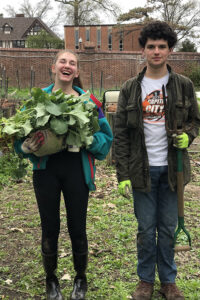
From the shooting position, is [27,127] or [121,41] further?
[121,41]

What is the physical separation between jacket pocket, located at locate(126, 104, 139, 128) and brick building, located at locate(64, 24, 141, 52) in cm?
3821

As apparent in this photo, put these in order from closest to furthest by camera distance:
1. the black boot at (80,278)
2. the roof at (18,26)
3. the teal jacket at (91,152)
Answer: the teal jacket at (91,152)
the black boot at (80,278)
the roof at (18,26)

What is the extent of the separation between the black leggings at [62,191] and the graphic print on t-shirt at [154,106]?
59cm

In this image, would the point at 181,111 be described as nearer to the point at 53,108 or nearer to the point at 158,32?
the point at 158,32

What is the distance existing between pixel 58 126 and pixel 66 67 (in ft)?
1.79

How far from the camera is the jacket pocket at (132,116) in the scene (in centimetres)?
247

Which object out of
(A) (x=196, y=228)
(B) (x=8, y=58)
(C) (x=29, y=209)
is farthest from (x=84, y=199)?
(B) (x=8, y=58)

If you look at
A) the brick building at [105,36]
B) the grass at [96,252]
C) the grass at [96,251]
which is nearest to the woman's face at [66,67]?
the grass at [96,251]

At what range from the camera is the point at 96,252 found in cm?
359

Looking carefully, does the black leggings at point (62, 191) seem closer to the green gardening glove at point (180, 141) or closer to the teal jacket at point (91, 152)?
the teal jacket at point (91, 152)

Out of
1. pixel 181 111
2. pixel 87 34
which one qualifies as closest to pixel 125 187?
pixel 181 111

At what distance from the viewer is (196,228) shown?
13.6 ft

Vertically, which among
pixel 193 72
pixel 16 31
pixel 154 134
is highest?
pixel 16 31

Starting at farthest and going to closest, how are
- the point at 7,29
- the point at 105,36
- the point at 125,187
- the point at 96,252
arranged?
1. the point at 7,29
2. the point at 105,36
3. the point at 96,252
4. the point at 125,187
